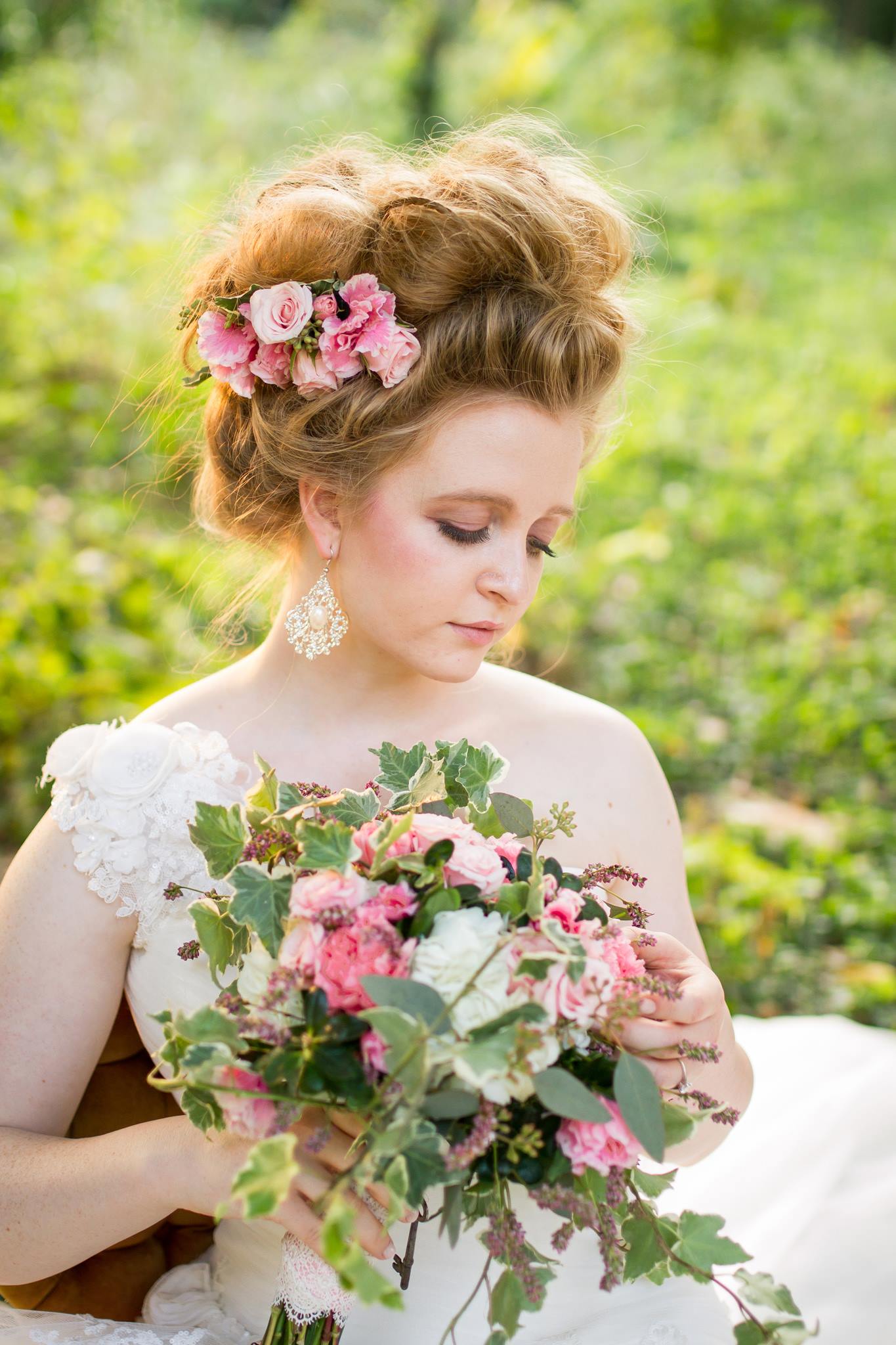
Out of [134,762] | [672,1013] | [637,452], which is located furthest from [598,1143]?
[637,452]

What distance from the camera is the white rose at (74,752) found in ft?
5.80

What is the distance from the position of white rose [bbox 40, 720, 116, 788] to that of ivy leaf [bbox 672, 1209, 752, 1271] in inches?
41.2

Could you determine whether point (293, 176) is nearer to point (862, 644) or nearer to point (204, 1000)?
point (204, 1000)

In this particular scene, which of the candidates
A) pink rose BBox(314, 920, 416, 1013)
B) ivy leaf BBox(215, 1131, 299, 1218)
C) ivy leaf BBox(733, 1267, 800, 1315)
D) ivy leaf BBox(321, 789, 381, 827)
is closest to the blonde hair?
ivy leaf BBox(321, 789, 381, 827)

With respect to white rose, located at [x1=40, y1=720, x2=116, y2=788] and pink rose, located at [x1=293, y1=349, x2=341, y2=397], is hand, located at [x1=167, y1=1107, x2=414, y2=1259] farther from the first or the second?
pink rose, located at [x1=293, y1=349, x2=341, y2=397]

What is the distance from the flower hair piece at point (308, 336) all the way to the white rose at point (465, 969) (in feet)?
2.76

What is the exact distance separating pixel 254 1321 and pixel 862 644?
4.09 meters

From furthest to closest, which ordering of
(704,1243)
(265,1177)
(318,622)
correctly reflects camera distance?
(318,622) → (704,1243) → (265,1177)

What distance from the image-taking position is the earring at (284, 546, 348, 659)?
6.02 ft

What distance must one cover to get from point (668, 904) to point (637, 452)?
5410mm

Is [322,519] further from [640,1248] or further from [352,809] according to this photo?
[640,1248]

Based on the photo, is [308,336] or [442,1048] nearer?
[442,1048]

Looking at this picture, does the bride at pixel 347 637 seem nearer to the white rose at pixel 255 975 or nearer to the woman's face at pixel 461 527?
the woman's face at pixel 461 527

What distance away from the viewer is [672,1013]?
1370mm
